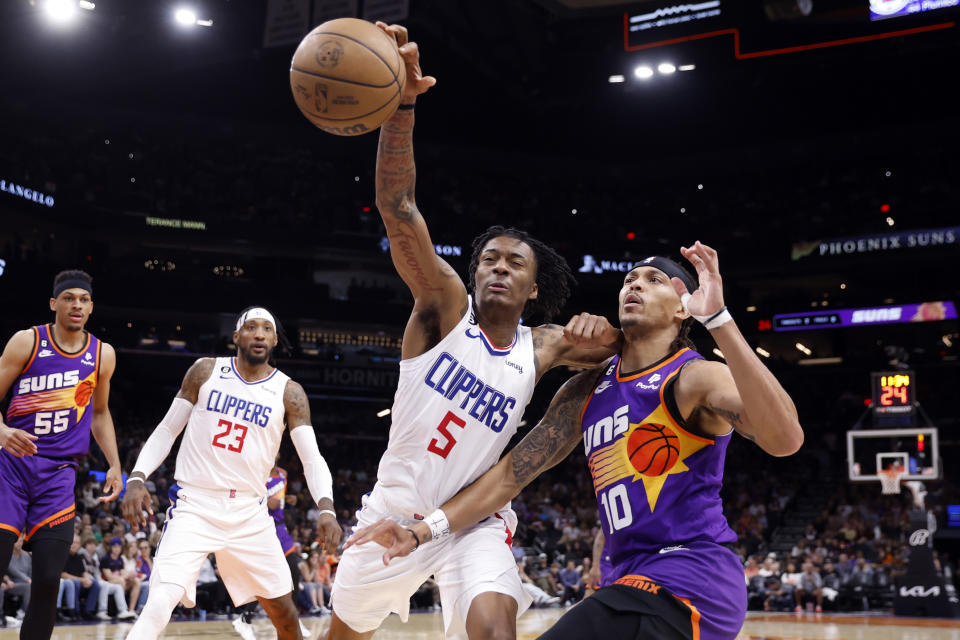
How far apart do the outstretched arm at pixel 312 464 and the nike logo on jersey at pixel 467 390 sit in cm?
156

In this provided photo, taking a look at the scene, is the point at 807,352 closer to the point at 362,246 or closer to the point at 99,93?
the point at 362,246

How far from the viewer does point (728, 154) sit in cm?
3197

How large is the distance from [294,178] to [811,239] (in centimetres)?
1514

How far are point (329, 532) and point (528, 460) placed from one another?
1.88 metres

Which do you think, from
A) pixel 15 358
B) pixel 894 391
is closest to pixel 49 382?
pixel 15 358

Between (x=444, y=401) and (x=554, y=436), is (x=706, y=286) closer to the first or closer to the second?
(x=554, y=436)

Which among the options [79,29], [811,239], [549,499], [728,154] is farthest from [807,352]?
[79,29]

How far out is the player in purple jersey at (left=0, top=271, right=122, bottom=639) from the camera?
546 cm

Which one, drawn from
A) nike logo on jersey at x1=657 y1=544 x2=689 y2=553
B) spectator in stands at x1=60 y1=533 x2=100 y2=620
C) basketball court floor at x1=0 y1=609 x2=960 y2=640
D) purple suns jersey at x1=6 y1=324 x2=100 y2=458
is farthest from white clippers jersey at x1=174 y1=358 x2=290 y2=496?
spectator in stands at x1=60 y1=533 x2=100 y2=620

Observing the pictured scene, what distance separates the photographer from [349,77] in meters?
3.68

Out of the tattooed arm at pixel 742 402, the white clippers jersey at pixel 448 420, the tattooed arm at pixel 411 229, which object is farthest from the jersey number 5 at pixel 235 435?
the tattooed arm at pixel 742 402

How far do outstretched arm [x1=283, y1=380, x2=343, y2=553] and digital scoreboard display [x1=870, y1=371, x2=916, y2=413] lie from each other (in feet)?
45.4

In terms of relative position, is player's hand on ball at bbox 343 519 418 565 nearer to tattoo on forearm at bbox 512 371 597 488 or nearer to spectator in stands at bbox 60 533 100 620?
tattoo on forearm at bbox 512 371 597 488

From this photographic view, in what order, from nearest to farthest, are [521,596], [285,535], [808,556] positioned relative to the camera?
[521,596], [285,535], [808,556]
